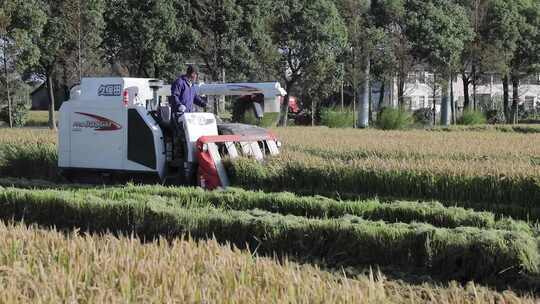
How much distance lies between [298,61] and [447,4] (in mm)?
9866

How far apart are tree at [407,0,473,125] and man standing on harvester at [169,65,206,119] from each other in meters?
26.2

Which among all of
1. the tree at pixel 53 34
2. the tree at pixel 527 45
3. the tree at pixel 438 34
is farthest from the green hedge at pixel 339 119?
the tree at pixel 527 45

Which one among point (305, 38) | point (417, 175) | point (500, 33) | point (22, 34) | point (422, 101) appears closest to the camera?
point (417, 175)

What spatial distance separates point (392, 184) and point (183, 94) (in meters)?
3.89

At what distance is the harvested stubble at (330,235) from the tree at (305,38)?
25375 millimetres

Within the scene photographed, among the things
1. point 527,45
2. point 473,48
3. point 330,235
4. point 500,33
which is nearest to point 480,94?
point 527,45

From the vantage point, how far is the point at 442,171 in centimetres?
982

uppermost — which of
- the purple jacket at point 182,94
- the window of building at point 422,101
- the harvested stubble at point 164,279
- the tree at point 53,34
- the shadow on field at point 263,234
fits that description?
the tree at point 53,34

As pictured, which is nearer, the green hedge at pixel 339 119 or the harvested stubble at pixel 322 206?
the harvested stubble at pixel 322 206

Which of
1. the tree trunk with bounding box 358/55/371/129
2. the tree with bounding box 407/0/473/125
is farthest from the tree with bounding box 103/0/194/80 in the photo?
the tree with bounding box 407/0/473/125

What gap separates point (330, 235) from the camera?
265 inches

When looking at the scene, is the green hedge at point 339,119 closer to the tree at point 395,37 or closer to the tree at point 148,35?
the tree at point 395,37

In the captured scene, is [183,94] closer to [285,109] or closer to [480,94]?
[285,109]

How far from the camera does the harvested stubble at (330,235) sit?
596cm
